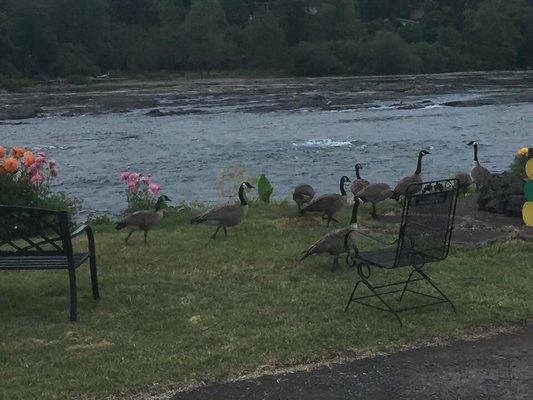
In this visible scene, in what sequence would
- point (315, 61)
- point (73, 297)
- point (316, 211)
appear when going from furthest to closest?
point (315, 61) < point (316, 211) < point (73, 297)

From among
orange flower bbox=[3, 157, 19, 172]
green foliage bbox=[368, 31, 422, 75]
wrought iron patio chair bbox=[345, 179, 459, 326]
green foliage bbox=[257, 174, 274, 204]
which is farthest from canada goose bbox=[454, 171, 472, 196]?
green foliage bbox=[368, 31, 422, 75]

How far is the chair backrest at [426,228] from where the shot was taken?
6.53 metres

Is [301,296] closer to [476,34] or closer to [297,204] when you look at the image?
[297,204]

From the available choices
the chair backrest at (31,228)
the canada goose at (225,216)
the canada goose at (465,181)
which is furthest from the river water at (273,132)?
the chair backrest at (31,228)

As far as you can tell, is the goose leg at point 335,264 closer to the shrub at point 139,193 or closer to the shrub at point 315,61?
the shrub at point 139,193

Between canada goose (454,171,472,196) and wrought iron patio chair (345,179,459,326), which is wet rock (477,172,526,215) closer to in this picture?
canada goose (454,171,472,196)

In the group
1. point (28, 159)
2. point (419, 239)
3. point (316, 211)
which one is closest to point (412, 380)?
point (419, 239)

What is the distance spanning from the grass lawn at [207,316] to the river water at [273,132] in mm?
9536

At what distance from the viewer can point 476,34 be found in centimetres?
8362

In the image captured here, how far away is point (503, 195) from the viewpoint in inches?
418

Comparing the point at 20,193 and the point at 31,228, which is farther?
the point at 20,193

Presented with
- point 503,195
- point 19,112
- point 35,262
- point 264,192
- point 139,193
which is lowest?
point 19,112

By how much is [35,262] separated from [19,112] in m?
44.4

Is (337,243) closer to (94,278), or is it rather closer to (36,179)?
(94,278)
